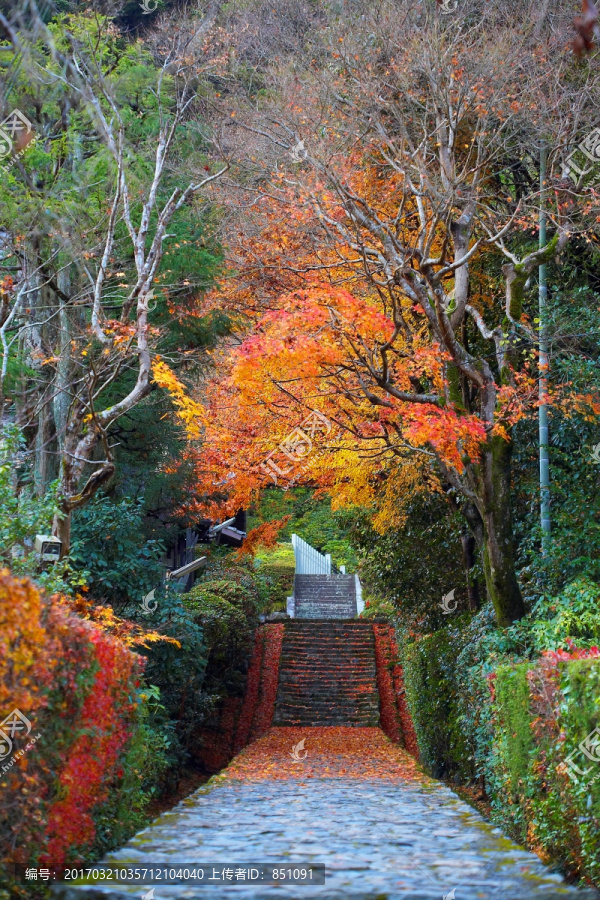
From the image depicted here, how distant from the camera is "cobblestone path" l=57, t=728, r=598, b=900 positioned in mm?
4590

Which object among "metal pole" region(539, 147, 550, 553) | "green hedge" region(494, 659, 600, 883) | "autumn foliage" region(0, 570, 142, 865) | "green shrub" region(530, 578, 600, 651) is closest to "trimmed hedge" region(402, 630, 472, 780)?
"green shrub" region(530, 578, 600, 651)

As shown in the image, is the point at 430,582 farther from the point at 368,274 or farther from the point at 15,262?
the point at 15,262

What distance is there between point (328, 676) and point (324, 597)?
6599mm

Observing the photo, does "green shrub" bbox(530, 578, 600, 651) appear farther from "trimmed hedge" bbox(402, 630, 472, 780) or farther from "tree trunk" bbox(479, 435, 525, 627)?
"trimmed hedge" bbox(402, 630, 472, 780)

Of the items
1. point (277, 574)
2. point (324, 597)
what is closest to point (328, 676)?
point (324, 597)

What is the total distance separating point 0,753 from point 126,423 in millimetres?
11951

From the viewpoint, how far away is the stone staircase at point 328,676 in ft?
61.8

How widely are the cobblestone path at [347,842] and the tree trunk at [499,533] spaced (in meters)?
2.41

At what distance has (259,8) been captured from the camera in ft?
56.9

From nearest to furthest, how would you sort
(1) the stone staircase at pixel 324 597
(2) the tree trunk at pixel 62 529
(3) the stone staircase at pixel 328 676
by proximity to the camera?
(2) the tree trunk at pixel 62 529
(3) the stone staircase at pixel 328 676
(1) the stone staircase at pixel 324 597

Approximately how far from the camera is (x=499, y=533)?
10484mm

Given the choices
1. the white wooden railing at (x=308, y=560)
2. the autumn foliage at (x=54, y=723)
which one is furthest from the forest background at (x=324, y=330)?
the white wooden railing at (x=308, y=560)

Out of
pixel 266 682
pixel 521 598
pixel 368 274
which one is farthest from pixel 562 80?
pixel 266 682

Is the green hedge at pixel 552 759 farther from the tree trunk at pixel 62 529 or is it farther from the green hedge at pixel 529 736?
the tree trunk at pixel 62 529
